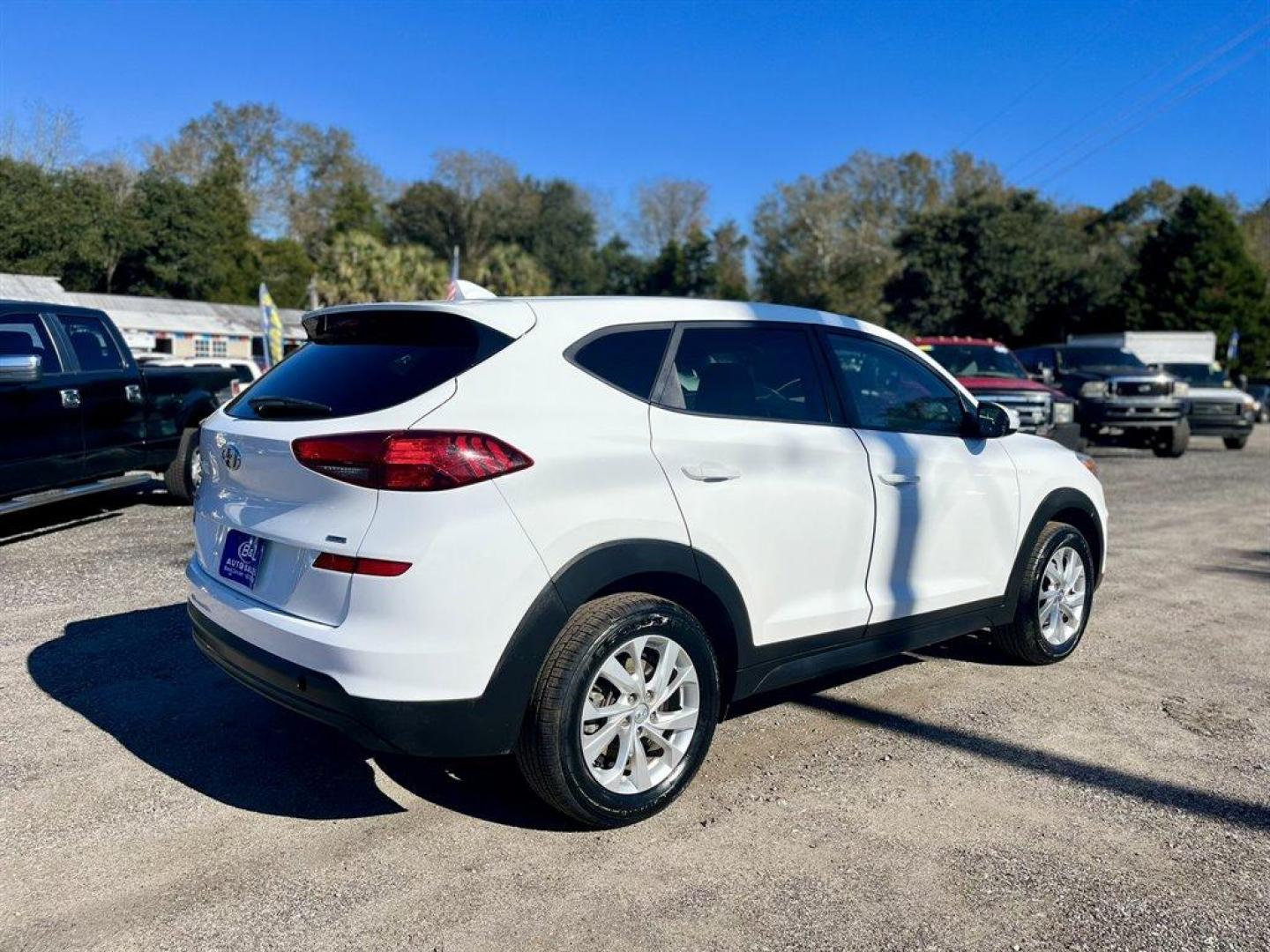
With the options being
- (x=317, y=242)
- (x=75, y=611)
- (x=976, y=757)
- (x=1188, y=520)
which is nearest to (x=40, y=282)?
(x=75, y=611)

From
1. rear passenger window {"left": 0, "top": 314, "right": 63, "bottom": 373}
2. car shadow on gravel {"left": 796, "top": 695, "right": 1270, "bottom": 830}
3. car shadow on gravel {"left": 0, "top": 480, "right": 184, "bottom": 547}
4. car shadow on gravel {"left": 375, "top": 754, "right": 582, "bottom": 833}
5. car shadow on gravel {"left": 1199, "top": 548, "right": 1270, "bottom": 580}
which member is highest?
rear passenger window {"left": 0, "top": 314, "right": 63, "bottom": 373}

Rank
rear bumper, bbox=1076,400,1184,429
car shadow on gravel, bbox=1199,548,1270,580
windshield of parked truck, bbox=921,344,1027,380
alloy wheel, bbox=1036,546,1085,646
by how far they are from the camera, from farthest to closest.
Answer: rear bumper, bbox=1076,400,1184,429 → windshield of parked truck, bbox=921,344,1027,380 → car shadow on gravel, bbox=1199,548,1270,580 → alloy wheel, bbox=1036,546,1085,646

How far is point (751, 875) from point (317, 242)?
71.8 m

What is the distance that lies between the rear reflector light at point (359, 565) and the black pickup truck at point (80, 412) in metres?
5.40

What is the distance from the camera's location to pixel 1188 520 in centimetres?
1049

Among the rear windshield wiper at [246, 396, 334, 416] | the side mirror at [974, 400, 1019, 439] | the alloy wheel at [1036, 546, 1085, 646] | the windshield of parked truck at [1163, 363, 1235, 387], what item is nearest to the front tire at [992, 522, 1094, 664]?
the alloy wheel at [1036, 546, 1085, 646]

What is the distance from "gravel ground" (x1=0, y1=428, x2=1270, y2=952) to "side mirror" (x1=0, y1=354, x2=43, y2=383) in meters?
2.43

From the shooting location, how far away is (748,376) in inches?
156

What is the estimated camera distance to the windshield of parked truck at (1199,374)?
2088 centimetres

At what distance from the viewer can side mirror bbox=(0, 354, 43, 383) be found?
281 inches

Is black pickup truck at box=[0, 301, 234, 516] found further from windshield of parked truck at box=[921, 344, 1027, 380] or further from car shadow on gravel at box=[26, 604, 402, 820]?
windshield of parked truck at box=[921, 344, 1027, 380]

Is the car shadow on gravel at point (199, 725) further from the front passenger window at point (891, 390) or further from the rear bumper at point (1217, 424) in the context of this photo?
the rear bumper at point (1217, 424)

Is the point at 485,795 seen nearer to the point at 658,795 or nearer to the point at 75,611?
the point at 658,795

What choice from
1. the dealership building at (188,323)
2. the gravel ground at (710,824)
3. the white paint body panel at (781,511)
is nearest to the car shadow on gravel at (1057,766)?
the gravel ground at (710,824)
